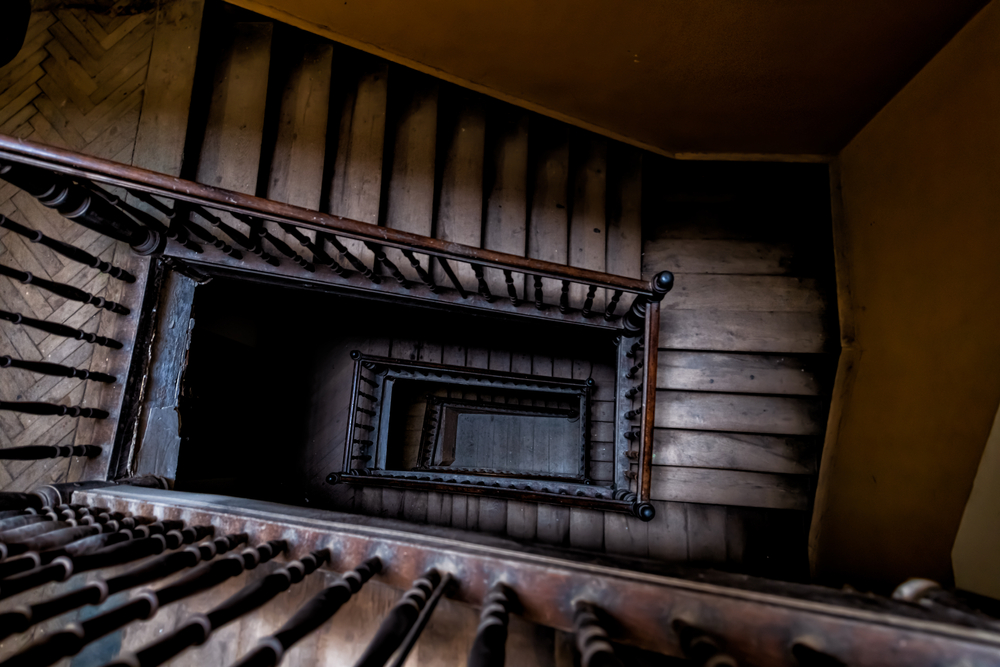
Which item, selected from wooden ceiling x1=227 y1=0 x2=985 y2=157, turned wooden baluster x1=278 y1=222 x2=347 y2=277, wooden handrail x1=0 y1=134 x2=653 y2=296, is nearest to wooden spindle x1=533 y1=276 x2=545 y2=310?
wooden handrail x1=0 y1=134 x2=653 y2=296

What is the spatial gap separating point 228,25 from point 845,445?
14.6 feet

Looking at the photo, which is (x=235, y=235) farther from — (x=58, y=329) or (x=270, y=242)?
(x=58, y=329)

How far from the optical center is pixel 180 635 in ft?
2.64

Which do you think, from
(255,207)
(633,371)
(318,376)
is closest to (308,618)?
(255,207)

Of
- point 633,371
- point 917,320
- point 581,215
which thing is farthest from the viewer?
point 581,215

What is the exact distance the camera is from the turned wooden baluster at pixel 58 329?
170 centimetres

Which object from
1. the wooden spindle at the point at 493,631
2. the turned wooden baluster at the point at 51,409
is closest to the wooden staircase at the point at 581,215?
the turned wooden baluster at the point at 51,409

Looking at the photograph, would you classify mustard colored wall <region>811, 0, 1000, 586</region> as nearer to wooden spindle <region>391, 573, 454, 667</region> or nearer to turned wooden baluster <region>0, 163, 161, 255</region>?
wooden spindle <region>391, 573, 454, 667</region>

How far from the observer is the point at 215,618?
87cm

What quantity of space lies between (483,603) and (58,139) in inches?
128

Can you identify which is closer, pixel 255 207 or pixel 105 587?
pixel 105 587

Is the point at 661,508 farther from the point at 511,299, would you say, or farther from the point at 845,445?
the point at 511,299

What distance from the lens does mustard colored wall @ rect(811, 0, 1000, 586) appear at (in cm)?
189

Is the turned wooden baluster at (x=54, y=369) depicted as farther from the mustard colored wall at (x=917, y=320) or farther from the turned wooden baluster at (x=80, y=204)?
the mustard colored wall at (x=917, y=320)
